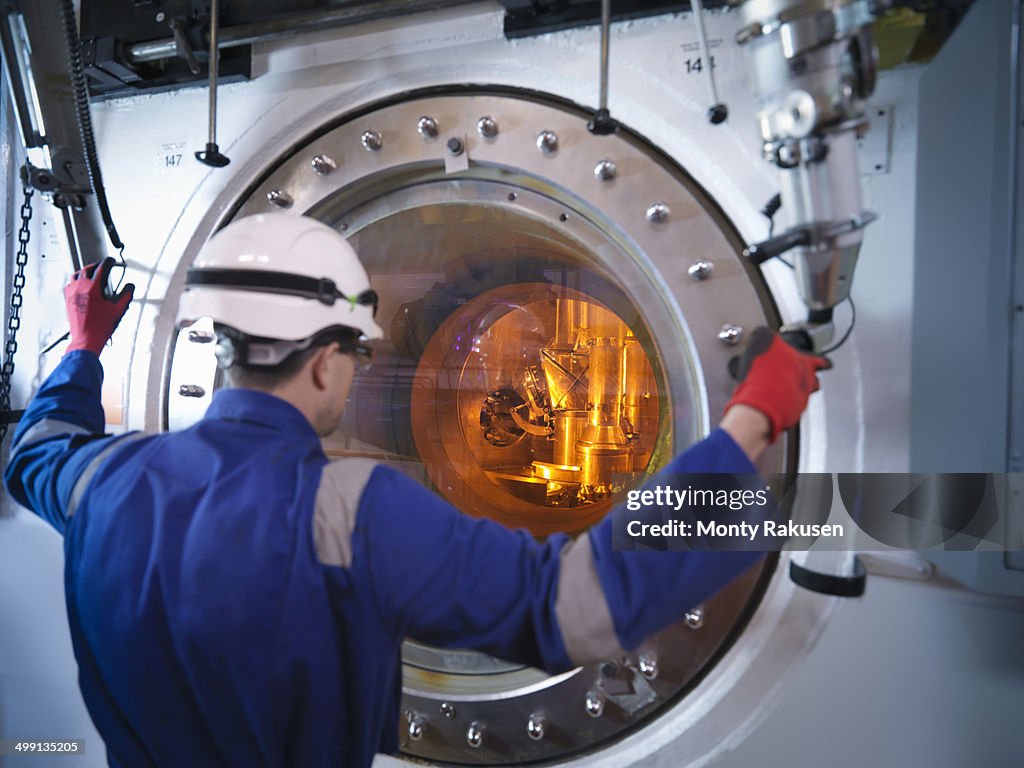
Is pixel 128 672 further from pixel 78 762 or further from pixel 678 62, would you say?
pixel 678 62

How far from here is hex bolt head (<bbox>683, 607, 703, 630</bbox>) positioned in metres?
0.89

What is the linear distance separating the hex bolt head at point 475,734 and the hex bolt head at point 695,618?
35cm

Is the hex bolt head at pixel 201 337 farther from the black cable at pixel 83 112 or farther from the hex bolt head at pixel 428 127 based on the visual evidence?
the hex bolt head at pixel 428 127

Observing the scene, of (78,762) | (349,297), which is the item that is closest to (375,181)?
(349,297)

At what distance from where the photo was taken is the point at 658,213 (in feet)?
3.00

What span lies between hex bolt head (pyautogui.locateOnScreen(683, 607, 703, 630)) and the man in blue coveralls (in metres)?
0.22

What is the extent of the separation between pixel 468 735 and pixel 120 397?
836mm

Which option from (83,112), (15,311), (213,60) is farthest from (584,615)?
(15,311)

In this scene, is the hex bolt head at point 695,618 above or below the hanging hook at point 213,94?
below

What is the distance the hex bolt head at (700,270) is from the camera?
0.89 meters

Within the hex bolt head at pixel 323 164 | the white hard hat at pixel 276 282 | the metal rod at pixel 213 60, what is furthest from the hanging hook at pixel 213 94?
the white hard hat at pixel 276 282

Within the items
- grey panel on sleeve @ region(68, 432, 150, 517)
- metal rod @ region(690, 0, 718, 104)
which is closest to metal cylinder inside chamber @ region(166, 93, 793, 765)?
metal rod @ region(690, 0, 718, 104)

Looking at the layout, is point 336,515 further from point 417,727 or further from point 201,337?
point 201,337

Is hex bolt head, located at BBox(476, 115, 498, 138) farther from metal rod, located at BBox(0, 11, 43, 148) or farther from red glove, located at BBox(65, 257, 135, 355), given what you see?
metal rod, located at BBox(0, 11, 43, 148)
